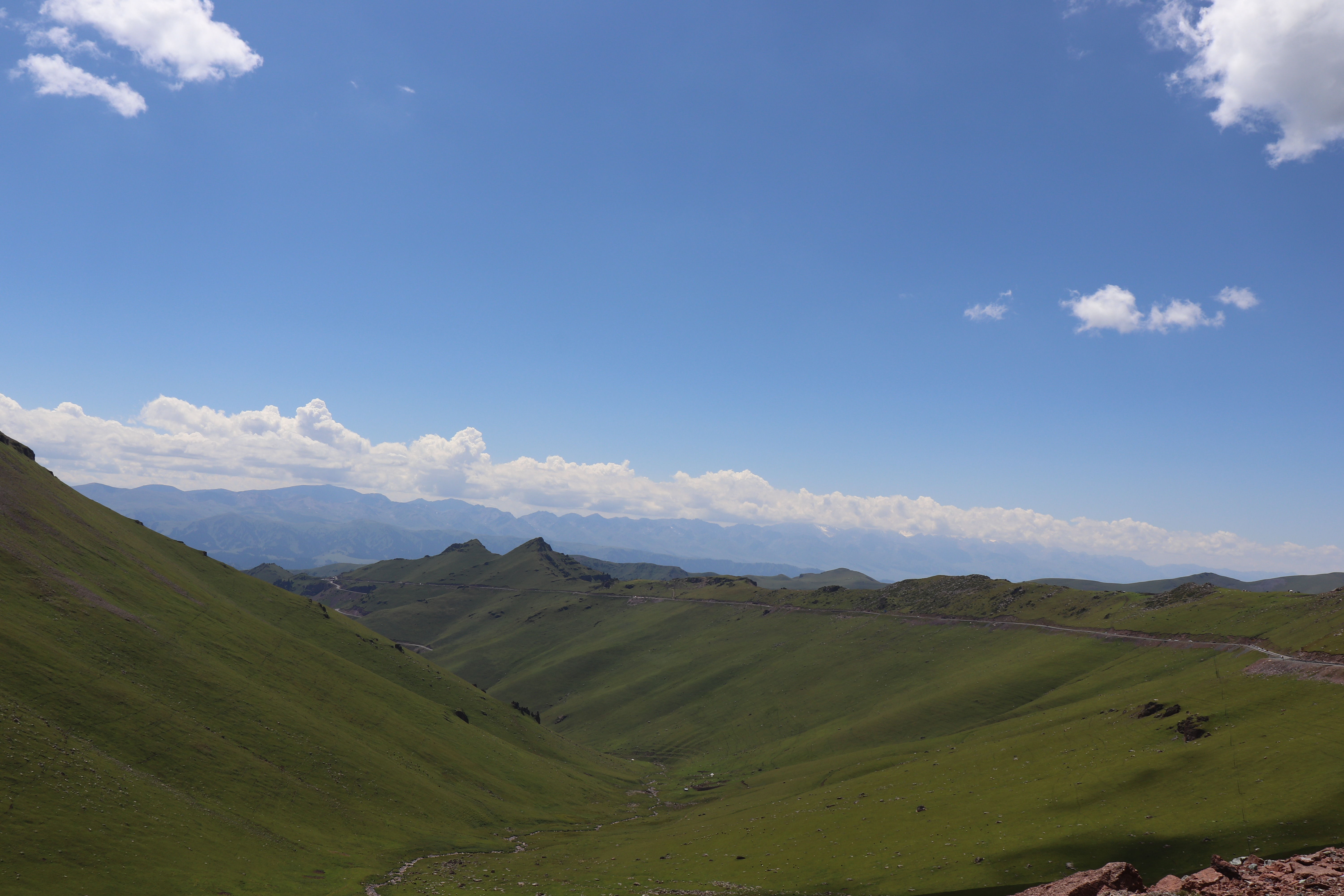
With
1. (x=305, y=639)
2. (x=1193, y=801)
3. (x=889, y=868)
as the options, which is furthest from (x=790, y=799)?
(x=305, y=639)

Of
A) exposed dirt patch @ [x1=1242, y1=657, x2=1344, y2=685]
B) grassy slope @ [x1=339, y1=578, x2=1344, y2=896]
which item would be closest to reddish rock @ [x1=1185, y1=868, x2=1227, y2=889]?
grassy slope @ [x1=339, y1=578, x2=1344, y2=896]

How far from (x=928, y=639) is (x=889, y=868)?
13134 centimetres

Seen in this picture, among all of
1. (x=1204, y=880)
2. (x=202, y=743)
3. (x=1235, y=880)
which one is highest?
(x=1235, y=880)

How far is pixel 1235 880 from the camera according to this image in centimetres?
3328

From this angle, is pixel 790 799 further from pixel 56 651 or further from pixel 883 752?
pixel 56 651

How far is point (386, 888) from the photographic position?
199 feet

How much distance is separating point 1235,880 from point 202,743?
303 ft

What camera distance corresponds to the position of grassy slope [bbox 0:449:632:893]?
53.2 meters

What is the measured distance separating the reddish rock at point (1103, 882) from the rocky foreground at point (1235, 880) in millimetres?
33

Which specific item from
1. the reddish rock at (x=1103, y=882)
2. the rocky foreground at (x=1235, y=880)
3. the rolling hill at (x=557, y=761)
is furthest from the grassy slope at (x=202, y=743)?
the rocky foreground at (x=1235, y=880)

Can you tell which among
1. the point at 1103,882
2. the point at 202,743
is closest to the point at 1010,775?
the point at 1103,882

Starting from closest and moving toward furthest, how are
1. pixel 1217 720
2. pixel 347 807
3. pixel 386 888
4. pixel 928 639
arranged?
pixel 386 888, pixel 1217 720, pixel 347 807, pixel 928 639

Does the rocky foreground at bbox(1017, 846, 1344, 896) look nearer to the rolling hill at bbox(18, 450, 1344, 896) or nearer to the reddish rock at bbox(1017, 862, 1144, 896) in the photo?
the reddish rock at bbox(1017, 862, 1144, 896)

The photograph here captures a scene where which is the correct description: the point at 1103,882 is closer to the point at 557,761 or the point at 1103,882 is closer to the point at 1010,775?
the point at 1010,775
